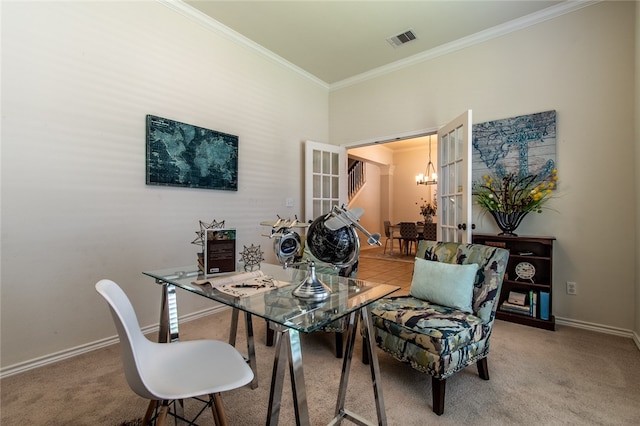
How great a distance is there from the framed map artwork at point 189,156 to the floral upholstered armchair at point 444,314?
6.85 feet

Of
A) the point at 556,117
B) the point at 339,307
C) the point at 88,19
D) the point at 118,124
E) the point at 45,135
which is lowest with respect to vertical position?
the point at 339,307

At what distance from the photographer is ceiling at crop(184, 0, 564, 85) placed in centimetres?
276

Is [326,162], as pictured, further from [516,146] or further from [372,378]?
[372,378]

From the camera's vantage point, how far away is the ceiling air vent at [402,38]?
10.4 feet

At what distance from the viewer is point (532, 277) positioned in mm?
2824

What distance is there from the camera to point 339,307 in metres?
1.19

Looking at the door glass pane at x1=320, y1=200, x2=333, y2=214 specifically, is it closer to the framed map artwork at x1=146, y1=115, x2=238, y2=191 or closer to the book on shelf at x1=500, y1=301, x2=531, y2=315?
the framed map artwork at x1=146, y1=115, x2=238, y2=191

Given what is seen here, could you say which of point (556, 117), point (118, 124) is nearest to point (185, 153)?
point (118, 124)

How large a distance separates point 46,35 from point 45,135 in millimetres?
701

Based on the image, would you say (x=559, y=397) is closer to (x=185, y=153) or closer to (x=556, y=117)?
(x=556, y=117)

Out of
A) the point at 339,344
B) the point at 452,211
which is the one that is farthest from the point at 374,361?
the point at 452,211

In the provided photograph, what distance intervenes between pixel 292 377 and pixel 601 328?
3112 mm

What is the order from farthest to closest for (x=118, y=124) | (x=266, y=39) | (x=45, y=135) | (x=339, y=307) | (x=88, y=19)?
1. (x=266, y=39)
2. (x=118, y=124)
3. (x=88, y=19)
4. (x=45, y=135)
5. (x=339, y=307)

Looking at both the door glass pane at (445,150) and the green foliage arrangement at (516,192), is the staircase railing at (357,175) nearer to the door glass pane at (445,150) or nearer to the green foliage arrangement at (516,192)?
the door glass pane at (445,150)
